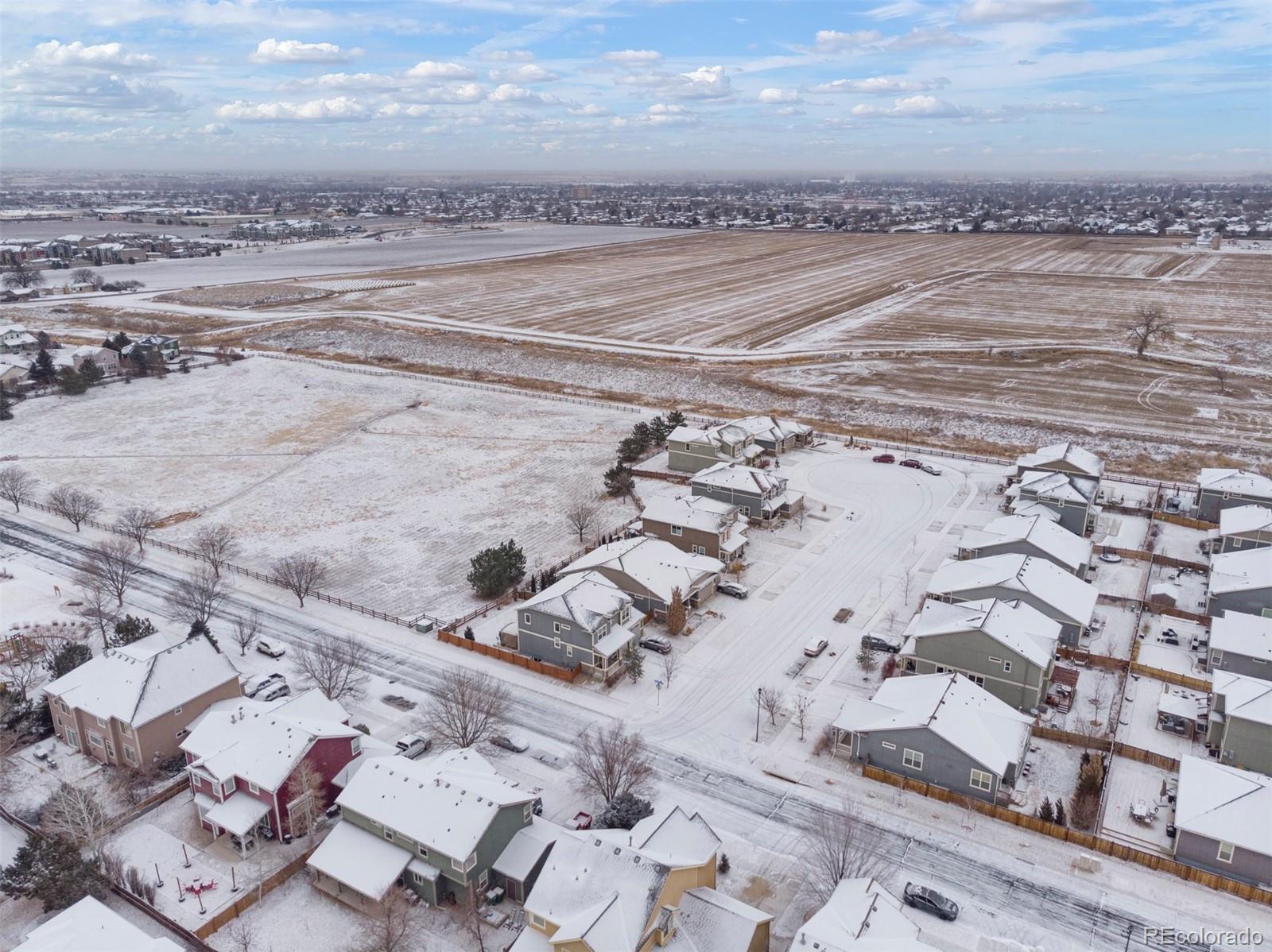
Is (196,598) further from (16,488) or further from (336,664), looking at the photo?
(16,488)

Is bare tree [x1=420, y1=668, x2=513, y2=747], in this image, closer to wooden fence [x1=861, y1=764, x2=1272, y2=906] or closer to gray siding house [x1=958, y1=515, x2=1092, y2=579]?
wooden fence [x1=861, y1=764, x2=1272, y2=906]

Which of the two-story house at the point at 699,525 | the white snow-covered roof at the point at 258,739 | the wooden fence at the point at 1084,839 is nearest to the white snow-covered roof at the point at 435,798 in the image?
the white snow-covered roof at the point at 258,739

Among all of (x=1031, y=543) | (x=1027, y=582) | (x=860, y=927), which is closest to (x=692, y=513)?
(x=1027, y=582)

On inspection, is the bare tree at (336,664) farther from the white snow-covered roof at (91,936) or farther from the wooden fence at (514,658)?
the white snow-covered roof at (91,936)

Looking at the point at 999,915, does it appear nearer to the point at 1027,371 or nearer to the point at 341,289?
the point at 1027,371

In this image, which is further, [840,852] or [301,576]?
[301,576]

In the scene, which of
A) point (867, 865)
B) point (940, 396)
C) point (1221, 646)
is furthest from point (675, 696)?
point (940, 396)
